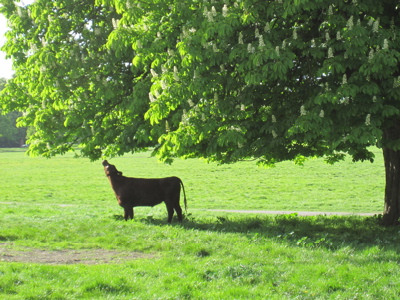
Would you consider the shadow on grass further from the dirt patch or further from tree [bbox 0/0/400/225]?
the dirt patch

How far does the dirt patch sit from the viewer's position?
33.5ft

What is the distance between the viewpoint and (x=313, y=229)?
575 inches

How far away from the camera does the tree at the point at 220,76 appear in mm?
10492

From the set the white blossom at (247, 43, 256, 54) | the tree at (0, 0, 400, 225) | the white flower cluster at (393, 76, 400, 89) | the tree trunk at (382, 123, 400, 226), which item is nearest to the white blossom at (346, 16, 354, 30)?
the tree at (0, 0, 400, 225)

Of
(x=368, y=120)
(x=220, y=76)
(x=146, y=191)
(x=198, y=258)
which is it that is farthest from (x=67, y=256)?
(x=368, y=120)

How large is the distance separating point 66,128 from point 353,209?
14.2 metres

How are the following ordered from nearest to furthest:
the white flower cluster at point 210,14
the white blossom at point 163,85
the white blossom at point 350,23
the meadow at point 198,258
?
the meadow at point 198,258, the white blossom at point 350,23, the white flower cluster at point 210,14, the white blossom at point 163,85

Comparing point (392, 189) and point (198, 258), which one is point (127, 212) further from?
point (392, 189)

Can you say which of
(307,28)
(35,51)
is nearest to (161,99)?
(307,28)

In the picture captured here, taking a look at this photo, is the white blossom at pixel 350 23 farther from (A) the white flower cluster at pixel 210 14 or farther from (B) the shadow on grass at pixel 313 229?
(B) the shadow on grass at pixel 313 229

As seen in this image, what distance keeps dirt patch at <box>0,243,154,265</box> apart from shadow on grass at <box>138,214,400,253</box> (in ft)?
10.7

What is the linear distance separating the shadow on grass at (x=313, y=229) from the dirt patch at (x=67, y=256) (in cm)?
326

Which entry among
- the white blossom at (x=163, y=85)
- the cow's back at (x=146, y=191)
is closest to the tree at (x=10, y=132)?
the cow's back at (x=146, y=191)

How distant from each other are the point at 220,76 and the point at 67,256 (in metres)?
5.19
